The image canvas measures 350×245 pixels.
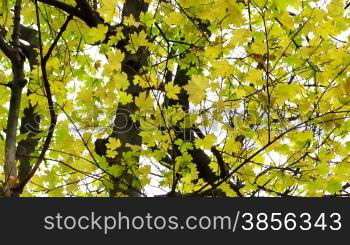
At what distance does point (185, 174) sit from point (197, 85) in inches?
36.2

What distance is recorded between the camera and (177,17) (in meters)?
2.91

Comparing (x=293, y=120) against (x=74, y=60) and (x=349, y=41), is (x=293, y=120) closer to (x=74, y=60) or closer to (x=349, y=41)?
(x=349, y=41)

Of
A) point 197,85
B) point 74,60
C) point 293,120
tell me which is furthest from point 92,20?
point 293,120

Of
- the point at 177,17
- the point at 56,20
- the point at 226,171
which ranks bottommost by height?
the point at 226,171

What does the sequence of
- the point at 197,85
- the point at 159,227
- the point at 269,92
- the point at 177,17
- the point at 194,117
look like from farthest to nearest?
1. the point at 177,17
2. the point at 194,117
3. the point at 269,92
4. the point at 197,85
5. the point at 159,227

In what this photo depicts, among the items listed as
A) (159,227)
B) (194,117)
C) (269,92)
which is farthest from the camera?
(194,117)

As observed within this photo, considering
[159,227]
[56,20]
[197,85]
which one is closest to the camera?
[159,227]

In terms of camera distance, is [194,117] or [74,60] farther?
[74,60]

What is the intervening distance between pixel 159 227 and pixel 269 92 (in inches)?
34.1

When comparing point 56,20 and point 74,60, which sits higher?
point 56,20

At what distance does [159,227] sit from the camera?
6.82 ft

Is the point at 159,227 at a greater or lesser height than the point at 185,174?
lesser

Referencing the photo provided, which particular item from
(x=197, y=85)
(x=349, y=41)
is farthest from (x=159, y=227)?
(x=349, y=41)

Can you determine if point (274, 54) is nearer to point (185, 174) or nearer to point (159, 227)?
point (185, 174)
